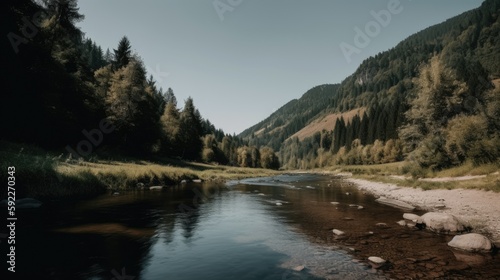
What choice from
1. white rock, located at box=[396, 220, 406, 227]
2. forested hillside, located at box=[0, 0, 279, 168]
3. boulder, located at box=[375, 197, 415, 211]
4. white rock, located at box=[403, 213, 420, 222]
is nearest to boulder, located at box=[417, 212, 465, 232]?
white rock, located at box=[396, 220, 406, 227]

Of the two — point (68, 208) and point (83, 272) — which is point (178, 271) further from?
A: point (68, 208)

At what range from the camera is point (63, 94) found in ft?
125

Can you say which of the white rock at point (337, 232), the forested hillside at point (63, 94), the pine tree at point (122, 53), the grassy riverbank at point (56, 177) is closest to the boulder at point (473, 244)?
the white rock at point (337, 232)

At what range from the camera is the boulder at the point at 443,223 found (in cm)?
1370

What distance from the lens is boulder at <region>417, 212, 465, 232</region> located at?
13.7 m

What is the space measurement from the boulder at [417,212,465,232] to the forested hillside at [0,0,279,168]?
3218 cm

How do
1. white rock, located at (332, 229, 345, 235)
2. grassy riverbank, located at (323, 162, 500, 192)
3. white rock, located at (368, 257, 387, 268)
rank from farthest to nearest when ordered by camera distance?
grassy riverbank, located at (323, 162, 500, 192) → white rock, located at (332, 229, 345, 235) → white rock, located at (368, 257, 387, 268)

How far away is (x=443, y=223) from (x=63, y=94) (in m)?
43.5

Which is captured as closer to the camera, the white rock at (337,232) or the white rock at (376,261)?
the white rock at (376,261)

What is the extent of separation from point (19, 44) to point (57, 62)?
8892 mm

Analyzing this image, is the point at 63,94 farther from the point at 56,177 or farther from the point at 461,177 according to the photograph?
the point at 461,177

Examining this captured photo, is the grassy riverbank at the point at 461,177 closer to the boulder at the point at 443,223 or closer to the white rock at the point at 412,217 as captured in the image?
the white rock at the point at 412,217

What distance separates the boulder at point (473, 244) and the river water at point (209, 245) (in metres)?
0.86

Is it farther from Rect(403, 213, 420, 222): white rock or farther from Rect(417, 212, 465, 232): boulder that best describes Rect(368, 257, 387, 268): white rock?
Rect(403, 213, 420, 222): white rock
